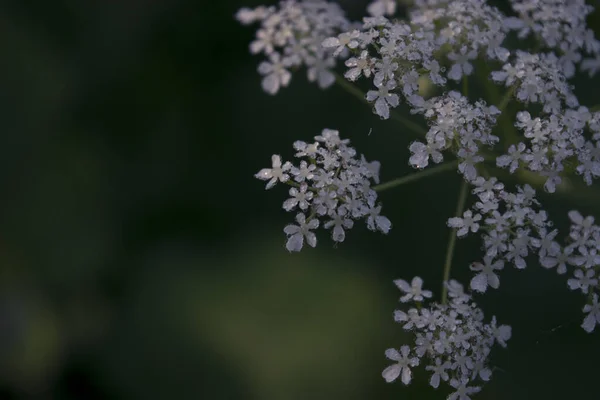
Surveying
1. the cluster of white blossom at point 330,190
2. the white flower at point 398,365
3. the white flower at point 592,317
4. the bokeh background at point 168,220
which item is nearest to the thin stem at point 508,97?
the cluster of white blossom at point 330,190

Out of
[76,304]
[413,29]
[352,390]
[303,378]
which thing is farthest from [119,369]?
[413,29]

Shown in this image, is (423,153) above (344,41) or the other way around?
the other way around

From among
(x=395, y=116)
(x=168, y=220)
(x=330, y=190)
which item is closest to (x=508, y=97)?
(x=395, y=116)

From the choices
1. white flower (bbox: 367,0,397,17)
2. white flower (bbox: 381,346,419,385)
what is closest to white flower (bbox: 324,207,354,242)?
white flower (bbox: 381,346,419,385)

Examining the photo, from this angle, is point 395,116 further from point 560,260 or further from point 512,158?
point 560,260

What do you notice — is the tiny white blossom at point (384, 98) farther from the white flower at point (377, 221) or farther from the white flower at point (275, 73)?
the white flower at point (275, 73)

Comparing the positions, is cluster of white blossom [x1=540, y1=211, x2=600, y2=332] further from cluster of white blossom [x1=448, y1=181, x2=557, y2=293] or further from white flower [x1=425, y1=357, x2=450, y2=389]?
white flower [x1=425, y1=357, x2=450, y2=389]
